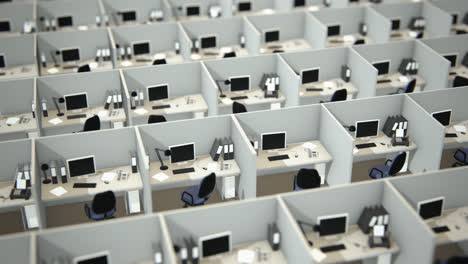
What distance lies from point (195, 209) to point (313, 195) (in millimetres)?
1323

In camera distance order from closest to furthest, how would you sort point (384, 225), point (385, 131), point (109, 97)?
point (384, 225) → point (385, 131) → point (109, 97)

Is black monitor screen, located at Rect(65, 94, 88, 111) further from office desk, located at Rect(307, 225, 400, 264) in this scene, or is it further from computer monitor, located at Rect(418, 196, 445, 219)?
computer monitor, located at Rect(418, 196, 445, 219)

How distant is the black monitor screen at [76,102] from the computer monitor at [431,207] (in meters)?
5.37

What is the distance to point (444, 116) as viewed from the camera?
8.46m

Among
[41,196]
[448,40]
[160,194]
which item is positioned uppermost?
[448,40]

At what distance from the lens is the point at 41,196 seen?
709cm

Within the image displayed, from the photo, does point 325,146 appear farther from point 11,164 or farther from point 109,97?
point 11,164

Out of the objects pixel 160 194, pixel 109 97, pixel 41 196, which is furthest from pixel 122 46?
pixel 41 196

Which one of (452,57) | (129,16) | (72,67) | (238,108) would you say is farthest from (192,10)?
(452,57)

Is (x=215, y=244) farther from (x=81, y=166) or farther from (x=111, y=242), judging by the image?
(x=81, y=166)

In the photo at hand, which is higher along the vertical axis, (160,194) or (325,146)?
(325,146)

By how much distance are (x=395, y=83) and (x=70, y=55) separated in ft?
19.6

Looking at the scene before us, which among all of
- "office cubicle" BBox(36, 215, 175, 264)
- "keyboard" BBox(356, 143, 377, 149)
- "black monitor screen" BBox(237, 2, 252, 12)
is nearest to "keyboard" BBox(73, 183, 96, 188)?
"office cubicle" BBox(36, 215, 175, 264)

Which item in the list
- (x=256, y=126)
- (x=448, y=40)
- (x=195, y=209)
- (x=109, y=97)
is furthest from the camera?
(x=448, y=40)
